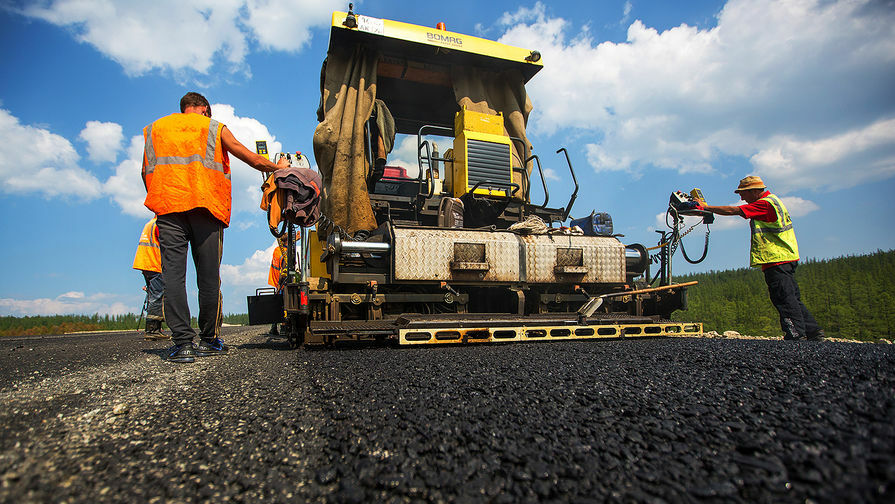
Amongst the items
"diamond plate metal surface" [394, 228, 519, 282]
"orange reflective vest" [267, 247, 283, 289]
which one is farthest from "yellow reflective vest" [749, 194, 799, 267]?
"orange reflective vest" [267, 247, 283, 289]

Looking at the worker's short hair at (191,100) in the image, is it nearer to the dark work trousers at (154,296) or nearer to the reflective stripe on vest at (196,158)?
the reflective stripe on vest at (196,158)

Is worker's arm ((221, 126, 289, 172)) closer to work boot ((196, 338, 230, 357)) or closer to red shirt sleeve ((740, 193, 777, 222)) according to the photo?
work boot ((196, 338, 230, 357))

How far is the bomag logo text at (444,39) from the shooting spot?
16.0ft

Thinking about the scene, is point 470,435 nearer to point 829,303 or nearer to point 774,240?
point 774,240

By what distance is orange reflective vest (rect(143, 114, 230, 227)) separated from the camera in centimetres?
268

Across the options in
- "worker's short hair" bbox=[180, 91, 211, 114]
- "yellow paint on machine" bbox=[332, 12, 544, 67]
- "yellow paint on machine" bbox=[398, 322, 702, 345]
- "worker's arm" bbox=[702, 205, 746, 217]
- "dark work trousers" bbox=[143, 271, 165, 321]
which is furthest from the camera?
"dark work trousers" bbox=[143, 271, 165, 321]

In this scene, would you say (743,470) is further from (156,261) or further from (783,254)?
(156,261)

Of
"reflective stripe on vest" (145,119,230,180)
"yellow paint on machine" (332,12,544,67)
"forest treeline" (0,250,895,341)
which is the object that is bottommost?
"forest treeline" (0,250,895,341)

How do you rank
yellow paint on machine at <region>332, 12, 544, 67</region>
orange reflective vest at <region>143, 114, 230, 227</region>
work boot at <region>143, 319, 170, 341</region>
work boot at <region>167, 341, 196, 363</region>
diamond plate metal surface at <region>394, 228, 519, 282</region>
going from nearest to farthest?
work boot at <region>167, 341, 196, 363</region>
orange reflective vest at <region>143, 114, 230, 227</region>
diamond plate metal surface at <region>394, 228, 519, 282</region>
yellow paint on machine at <region>332, 12, 544, 67</region>
work boot at <region>143, 319, 170, 341</region>

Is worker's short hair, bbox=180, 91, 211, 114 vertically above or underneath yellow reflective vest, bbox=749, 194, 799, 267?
above

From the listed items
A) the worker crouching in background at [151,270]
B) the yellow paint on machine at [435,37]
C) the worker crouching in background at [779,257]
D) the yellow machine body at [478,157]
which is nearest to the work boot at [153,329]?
the worker crouching in background at [151,270]

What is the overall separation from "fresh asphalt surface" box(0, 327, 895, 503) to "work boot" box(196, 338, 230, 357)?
36.2 inches

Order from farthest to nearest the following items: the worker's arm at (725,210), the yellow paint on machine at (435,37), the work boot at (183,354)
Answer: the yellow paint on machine at (435,37)
the worker's arm at (725,210)
the work boot at (183,354)

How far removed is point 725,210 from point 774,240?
461 mm
